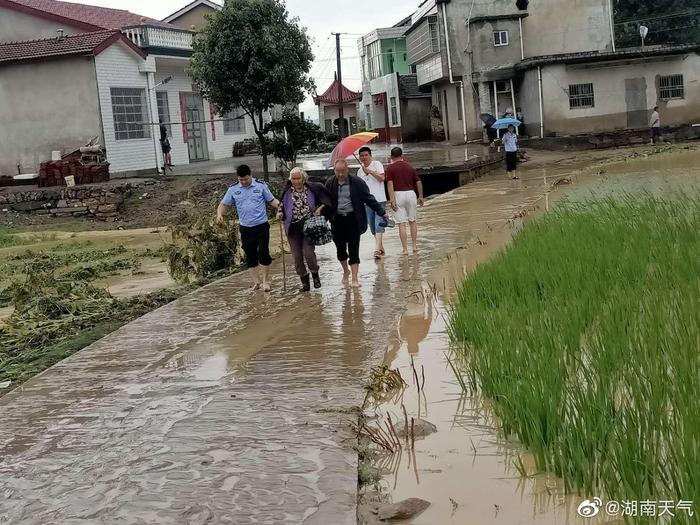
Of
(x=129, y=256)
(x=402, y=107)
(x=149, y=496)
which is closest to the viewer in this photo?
(x=149, y=496)

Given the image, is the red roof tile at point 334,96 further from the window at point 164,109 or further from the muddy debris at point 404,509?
the muddy debris at point 404,509

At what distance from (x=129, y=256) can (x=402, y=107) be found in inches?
1266

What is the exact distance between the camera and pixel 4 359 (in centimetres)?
920

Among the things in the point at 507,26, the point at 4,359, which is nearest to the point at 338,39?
the point at 507,26

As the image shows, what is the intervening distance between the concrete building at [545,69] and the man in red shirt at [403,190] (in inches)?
919

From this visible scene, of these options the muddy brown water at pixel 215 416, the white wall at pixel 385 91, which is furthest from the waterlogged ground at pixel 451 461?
the white wall at pixel 385 91

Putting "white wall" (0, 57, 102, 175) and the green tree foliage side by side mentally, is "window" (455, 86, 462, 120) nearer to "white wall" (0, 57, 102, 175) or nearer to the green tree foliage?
the green tree foliage

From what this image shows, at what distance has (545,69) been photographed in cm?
3531

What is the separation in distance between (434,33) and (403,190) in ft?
94.7

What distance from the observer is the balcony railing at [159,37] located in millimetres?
30219

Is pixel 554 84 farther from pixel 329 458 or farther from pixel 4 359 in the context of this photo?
pixel 329 458

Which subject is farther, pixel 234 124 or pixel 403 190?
pixel 234 124

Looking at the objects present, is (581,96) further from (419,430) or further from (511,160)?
(419,430)

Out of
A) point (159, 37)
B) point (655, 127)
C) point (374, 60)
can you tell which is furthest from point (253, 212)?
point (374, 60)
